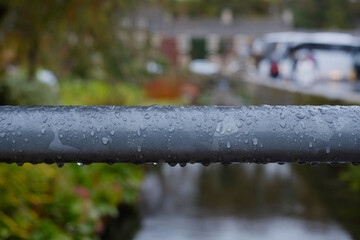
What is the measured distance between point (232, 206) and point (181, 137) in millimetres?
8483

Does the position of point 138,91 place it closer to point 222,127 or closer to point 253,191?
point 253,191

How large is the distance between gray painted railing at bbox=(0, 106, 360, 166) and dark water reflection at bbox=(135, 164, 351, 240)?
6.53 meters

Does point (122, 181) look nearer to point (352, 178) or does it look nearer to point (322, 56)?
point (352, 178)

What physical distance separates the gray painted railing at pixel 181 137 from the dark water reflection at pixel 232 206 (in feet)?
21.4

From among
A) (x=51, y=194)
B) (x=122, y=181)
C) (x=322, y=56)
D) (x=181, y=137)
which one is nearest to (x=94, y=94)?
(x=122, y=181)

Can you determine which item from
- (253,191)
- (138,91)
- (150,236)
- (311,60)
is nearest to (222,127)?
(150,236)

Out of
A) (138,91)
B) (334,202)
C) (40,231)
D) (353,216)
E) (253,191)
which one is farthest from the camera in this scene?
(138,91)

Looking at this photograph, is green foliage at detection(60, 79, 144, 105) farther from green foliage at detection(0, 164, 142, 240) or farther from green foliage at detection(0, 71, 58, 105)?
green foliage at detection(0, 164, 142, 240)

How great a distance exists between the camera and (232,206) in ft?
30.1

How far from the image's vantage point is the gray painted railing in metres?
0.78

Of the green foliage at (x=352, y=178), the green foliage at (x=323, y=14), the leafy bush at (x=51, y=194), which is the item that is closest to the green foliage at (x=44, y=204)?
the leafy bush at (x=51, y=194)

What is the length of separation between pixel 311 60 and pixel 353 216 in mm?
19451

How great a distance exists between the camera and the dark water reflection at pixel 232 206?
761 centimetres

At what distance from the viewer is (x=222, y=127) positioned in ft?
2.59
